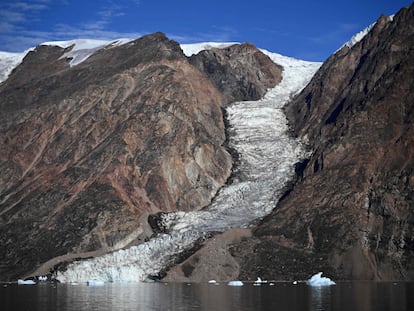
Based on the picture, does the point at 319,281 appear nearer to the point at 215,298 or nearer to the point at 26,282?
the point at 215,298

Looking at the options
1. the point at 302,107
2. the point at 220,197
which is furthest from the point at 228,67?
the point at 220,197

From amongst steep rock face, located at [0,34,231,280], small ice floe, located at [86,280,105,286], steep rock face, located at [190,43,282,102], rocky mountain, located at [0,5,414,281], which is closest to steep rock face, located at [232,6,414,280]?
rocky mountain, located at [0,5,414,281]

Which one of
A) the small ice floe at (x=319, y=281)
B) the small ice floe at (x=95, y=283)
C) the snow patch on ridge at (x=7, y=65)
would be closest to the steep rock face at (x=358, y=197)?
the small ice floe at (x=319, y=281)

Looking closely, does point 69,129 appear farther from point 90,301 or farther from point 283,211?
point 90,301

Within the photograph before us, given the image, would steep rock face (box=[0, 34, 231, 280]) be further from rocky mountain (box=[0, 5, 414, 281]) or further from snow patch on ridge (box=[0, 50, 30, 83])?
snow patch on ridge (box=[0, 50, 30, 83])

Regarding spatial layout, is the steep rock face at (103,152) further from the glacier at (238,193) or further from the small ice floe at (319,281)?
the small ice floe at (319,281)

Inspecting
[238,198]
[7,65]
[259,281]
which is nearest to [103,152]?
[238,198]
